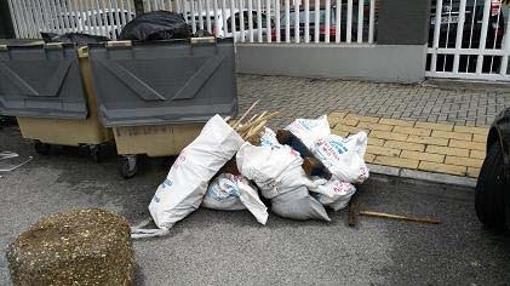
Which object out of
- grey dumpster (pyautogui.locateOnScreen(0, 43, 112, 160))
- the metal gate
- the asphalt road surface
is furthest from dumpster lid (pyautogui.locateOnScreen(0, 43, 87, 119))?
the metal gate

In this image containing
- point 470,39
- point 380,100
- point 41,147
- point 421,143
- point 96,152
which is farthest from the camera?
point 470,39

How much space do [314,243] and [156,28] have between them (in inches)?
Result: 91.0

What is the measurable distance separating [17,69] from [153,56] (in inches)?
60.0

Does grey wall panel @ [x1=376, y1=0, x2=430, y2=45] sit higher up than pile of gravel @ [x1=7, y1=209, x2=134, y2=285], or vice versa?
grey wall panel @ [x1=376, y1=0, x2=430, y2=45]

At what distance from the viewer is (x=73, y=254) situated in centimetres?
251

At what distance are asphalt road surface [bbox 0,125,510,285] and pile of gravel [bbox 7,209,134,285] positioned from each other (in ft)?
→ 1.08

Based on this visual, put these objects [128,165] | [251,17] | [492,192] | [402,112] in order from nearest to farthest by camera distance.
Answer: [492,192] < [128,165] < [402,112] < [251,17]

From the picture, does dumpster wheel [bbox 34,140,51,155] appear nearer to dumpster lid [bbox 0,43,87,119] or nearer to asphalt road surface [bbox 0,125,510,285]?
dumpster lid [bbox 0,43,87,119]

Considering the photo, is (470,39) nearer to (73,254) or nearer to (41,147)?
(41,147)

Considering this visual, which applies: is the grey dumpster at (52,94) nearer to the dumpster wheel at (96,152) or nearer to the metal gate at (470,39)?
the dumpster wheel at (96,152)

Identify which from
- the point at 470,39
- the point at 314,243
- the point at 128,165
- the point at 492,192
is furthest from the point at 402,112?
the point at 128,165

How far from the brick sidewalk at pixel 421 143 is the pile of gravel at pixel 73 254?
2.40 meters

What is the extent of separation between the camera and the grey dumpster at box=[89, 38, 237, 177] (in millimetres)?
4004

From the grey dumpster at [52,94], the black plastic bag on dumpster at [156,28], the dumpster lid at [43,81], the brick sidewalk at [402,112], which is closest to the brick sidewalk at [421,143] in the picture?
the brick sidewalk at [402,112]
